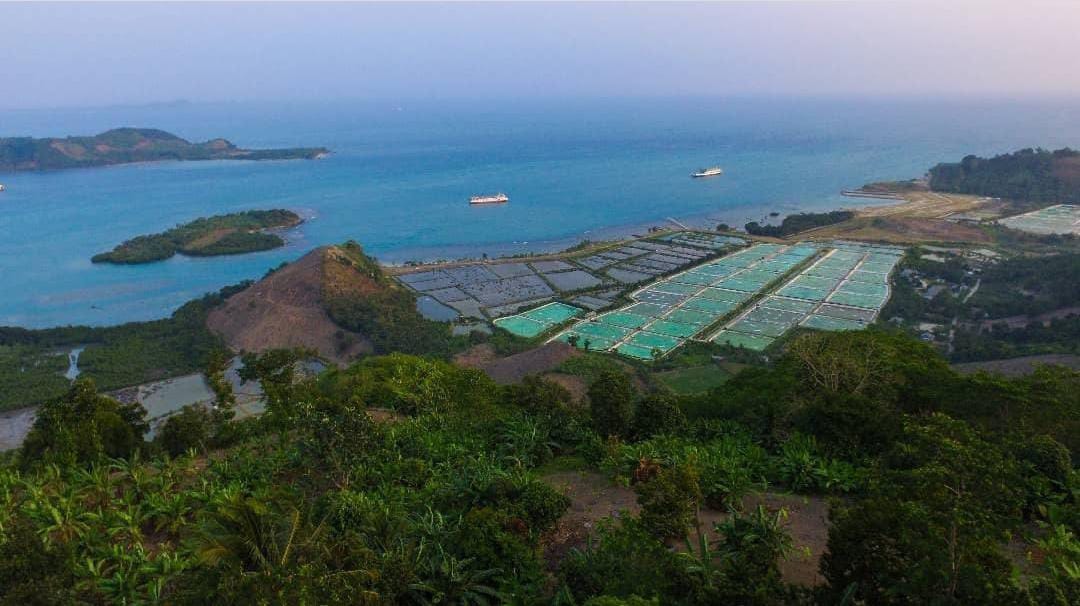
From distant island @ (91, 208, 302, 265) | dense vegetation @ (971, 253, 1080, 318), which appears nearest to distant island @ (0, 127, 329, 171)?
distant island @ (91, 208, 302, 265)

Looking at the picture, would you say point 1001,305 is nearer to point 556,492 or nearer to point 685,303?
point 685,303

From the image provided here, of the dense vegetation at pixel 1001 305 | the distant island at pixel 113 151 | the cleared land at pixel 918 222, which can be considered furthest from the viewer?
the distant island at pixel 113 151

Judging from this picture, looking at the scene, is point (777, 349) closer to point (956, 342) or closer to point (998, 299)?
point (956, 342)

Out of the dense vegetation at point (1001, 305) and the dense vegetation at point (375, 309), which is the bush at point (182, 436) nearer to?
the dense vegetation at point (375, 309)

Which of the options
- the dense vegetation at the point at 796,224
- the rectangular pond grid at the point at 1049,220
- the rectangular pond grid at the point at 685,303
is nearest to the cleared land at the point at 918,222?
the dense vegetation at the point at 796,224

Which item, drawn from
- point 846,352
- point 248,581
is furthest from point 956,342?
point 248,581

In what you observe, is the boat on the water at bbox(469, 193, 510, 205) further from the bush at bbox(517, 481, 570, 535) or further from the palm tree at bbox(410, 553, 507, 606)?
the palm tree at bbox(410, 553, 507, 606)
